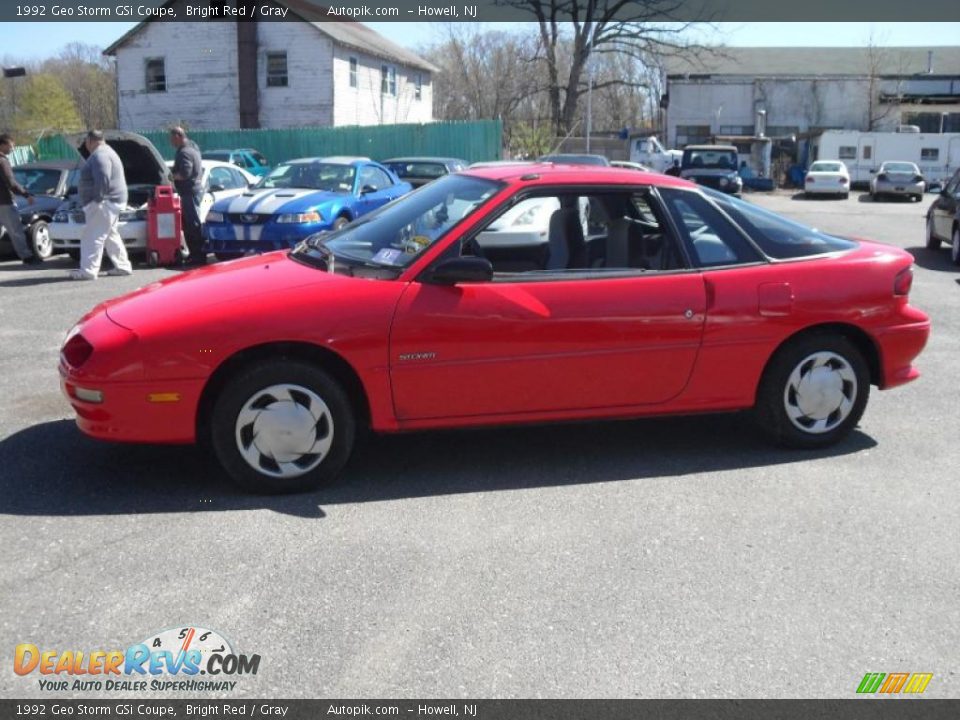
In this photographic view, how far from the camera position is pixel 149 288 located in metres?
5.17

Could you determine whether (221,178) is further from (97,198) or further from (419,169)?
(419,169)

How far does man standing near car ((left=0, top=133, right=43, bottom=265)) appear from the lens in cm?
1288

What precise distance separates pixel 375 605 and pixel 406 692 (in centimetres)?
60

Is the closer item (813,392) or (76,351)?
(76,351)

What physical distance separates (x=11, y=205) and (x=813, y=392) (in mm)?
11570

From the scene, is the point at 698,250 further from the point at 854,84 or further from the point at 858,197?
the point at 854,84

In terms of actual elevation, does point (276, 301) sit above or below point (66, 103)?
below

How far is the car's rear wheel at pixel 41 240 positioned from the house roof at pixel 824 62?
4909 cm

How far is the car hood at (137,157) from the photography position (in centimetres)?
1363

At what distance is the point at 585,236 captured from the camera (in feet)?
17.0

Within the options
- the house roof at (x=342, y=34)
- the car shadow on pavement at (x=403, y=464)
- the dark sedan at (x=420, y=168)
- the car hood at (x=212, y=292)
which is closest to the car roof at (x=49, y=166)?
the dark sedan at (x=420, y=168)

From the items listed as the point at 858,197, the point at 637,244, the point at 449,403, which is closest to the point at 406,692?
the point at 449,403

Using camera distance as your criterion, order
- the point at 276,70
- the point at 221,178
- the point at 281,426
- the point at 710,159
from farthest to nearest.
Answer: the point at 276,70 → the point at 710,159 → the point at 221,178 → the point at 281,426
